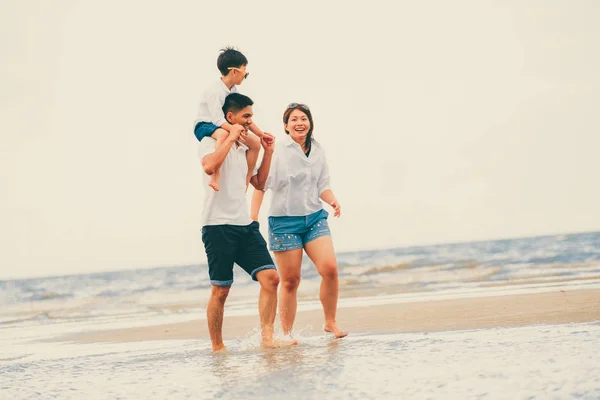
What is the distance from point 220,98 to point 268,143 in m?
0.48

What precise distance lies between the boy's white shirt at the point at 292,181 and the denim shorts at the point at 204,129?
29.3 inches

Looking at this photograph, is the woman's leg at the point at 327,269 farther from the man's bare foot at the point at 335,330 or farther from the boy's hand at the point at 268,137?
the boy's hand at the point at 268,137

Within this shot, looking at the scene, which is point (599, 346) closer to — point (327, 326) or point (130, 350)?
point (327, 326)

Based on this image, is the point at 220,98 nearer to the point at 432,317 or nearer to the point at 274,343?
the point at 274,343

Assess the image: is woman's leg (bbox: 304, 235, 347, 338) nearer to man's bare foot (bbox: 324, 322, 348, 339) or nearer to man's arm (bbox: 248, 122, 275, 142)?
man's bare foot (bbox: 324, 322, 348, 339)

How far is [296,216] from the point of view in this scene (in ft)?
18.1

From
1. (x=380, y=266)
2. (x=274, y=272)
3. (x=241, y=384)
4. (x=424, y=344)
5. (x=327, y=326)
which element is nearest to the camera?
(x=241, y=384)

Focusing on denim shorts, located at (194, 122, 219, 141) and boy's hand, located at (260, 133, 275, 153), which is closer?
denim shorts, located at (194, 122, 219, 141)

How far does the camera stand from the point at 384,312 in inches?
304

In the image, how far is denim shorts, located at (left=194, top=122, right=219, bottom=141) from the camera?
4781 millimetres

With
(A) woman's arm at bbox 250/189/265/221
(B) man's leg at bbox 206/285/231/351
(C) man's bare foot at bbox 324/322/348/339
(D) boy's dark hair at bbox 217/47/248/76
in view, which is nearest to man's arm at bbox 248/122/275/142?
(D) boy's dark hair at bbox 217/47/248/76

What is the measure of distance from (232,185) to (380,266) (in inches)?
784

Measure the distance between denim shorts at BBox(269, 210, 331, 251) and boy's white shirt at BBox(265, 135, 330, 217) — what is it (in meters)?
0.05

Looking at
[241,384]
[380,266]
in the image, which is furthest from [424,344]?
[380,266]
